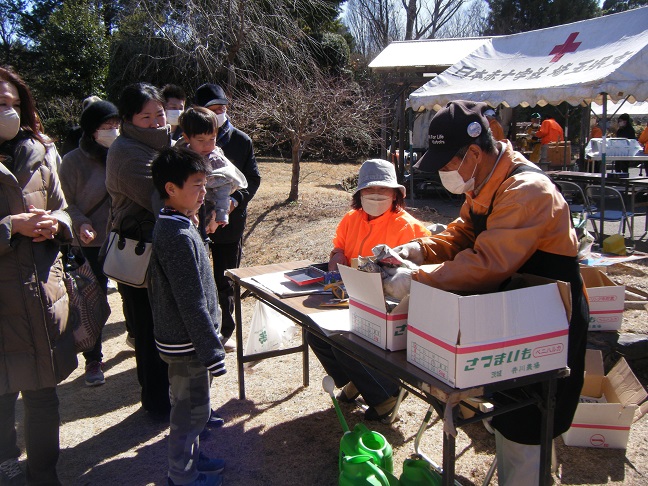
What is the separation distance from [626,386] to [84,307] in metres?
2.86

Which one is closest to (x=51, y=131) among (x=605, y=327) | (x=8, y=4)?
(x=8, y=4)

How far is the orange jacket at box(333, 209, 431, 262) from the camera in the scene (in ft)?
10.5

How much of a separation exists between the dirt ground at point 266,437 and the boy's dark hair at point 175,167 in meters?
1.53

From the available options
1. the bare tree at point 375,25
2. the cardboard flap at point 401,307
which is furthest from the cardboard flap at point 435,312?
the bare tree at point 375,25

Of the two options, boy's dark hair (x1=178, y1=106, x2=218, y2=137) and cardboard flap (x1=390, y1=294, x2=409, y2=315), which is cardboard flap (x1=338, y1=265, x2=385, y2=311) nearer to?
cardboard flap (x1=390, y1=294, x2=409, y2=315)

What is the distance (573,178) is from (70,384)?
25.3 feet

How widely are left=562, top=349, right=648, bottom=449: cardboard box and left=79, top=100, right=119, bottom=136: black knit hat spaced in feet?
11.0

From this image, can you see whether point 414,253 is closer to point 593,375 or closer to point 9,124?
point 593,375

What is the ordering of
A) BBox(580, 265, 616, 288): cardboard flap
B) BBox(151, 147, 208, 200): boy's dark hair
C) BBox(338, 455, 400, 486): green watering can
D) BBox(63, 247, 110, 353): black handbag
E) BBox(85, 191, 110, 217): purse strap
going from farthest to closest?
BBox(85, 191, 110, 217): purse strap, BBox(580, 265, 616, 288): cardboard flap, BBox(63, 247, 110, 353): black handbag, BBox(151, 147, 208, 200): boy's dark hair, BBox(338, 455, 400, 486): green watering can

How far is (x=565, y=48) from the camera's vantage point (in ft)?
27.5

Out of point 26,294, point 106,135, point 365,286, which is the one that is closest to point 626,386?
point 365,286

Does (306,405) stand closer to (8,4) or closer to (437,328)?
(437,328)

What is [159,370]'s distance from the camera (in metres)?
3.39

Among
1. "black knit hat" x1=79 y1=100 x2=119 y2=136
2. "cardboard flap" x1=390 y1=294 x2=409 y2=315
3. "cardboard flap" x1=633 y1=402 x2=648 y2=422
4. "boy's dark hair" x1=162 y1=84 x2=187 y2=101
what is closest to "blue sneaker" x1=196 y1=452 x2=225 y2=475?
"cardboard flap" x1=390 y1=294 x2=409 y2=315
